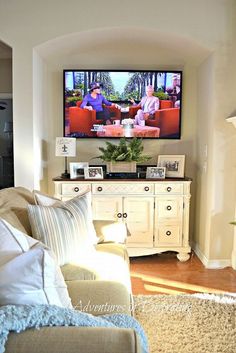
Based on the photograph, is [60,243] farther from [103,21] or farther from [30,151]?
[103,21]

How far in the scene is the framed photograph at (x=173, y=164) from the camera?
12.1 ft

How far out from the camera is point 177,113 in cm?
390

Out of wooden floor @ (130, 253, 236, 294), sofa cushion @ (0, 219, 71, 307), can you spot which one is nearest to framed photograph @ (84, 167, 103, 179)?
wooden floor @ (130, 253, 236, 294)

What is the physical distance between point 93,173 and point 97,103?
2.89 ft

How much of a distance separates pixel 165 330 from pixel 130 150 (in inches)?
75.3

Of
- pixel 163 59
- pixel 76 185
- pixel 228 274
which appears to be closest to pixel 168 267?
pixel 228 274

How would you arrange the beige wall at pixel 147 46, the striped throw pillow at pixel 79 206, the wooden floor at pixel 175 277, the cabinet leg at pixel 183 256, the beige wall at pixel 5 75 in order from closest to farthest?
the striped throw pillow at pixel 79 206 < the wooden floor at pixel 175 277 < the beige wall at pixel 147 46 < the cabinet leg at pixel 183 256 < the beige wall at pixel 5 75

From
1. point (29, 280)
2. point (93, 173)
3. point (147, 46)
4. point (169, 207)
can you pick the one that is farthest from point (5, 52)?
point (29, 280)

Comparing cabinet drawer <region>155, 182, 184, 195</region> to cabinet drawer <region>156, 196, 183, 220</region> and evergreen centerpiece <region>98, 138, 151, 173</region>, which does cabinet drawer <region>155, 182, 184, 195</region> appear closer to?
cabinet drawer <region>156, 196, 183, 220</region>

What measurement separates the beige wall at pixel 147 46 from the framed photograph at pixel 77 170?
1.18 feet

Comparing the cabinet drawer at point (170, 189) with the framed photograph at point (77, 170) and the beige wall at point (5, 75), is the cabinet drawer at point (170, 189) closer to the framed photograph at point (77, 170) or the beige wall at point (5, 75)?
the framed photograph at point (77, 170)

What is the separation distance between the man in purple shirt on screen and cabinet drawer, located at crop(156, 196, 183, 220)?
3.75ft

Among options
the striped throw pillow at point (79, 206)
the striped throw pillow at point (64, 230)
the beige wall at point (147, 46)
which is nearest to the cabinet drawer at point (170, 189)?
the beige wall at point (147, 46)

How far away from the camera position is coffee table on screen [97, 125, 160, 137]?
12.8ft
